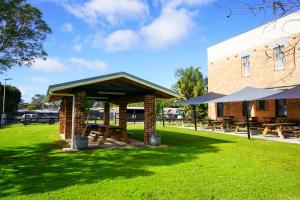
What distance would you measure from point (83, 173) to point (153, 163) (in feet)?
7.32

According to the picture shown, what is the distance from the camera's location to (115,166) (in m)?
8.71

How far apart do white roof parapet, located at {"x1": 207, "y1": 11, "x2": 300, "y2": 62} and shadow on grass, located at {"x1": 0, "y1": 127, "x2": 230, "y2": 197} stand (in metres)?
9.85

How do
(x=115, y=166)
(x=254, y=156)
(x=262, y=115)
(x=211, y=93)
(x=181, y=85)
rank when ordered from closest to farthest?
1. (x=115, y=166)
2. (x=254, y=156)
3. (x=262, y=115)
4. (x=211, y=93)
5. (x=181, y=85)

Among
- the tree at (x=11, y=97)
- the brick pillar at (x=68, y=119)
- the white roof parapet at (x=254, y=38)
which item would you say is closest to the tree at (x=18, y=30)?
the brick pillar at (x=68, y=119)

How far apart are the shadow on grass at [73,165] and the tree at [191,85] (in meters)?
20.8

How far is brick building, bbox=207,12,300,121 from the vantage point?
17.9 metres

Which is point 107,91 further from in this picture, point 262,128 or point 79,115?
point 262,128

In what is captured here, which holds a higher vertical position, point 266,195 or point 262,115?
point 262,115

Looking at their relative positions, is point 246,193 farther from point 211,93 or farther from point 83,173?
point 211,93

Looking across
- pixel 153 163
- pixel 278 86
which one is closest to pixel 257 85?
pixel 278 86

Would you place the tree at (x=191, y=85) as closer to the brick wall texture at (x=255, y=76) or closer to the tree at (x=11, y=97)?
the brick wall texture at (x=255, y=76)

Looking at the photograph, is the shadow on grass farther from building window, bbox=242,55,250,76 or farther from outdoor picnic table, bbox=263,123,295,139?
building window, bbox=242,55,250,76

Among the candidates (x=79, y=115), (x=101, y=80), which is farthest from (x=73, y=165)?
(x=101, y=80)

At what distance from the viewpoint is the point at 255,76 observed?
68.4ft
